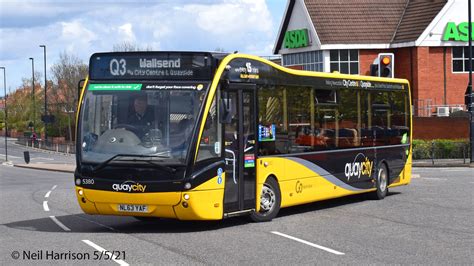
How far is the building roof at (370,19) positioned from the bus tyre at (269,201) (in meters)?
41.5

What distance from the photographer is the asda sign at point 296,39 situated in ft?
189

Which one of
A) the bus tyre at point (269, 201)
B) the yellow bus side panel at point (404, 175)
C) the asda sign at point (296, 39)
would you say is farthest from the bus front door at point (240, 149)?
the asda sign at point (296, 39)

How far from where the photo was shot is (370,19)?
56969 mm

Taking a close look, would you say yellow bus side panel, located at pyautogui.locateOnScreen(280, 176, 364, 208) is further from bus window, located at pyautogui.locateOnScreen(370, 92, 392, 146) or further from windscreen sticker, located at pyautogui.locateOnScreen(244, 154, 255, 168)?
bus window, located at pyautogui.locateOnScreen(370, 92, 392, 146)

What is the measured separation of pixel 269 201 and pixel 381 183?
5593 mm

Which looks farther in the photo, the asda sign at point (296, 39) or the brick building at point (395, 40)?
the asda sign at point (296, 39)

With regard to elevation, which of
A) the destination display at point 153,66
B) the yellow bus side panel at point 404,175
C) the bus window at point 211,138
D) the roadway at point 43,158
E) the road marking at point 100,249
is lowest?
the roadway at point 43,158

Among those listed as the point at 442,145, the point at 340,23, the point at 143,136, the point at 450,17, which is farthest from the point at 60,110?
the point at 143,136

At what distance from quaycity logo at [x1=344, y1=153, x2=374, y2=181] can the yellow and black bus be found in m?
2.20

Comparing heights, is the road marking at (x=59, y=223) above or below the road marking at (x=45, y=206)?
above

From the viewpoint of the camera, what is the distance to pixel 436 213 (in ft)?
A: 49.5

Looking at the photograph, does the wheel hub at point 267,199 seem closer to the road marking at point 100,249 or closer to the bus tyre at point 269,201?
the bus tyre at point 269,201

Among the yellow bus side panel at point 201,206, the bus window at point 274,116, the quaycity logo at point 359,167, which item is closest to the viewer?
the yellow bus side panel at point 201,206

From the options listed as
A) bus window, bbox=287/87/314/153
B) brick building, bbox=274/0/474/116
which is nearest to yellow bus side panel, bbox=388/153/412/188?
bus window, bbox=287/87/314/153
